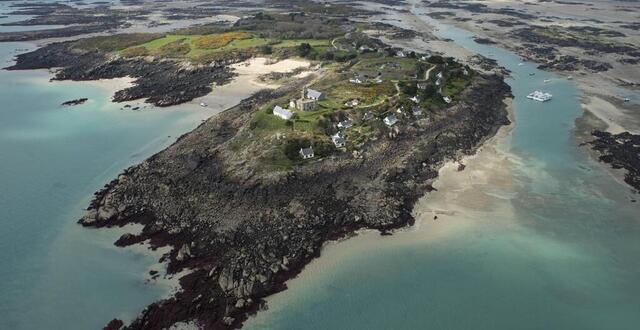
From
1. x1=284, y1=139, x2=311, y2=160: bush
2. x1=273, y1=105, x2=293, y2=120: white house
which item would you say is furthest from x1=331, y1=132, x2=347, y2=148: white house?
x1=273, y1=105, x2=293, y2=120: white house

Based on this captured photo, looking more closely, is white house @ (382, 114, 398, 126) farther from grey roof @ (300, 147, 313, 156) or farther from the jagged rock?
the jagged rock

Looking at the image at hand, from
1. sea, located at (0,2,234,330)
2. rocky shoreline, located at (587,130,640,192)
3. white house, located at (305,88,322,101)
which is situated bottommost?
sea, located at (0,2,234,330)

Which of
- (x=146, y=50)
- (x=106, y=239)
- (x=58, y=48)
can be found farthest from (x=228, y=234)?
(x=58, y=48)

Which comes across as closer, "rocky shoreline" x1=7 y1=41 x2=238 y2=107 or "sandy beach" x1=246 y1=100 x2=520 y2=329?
"sandy beach" x1=246 y1=100 x2=520 y2=329

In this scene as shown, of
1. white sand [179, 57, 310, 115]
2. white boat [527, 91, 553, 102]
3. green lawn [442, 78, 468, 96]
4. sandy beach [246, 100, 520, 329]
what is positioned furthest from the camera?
white boat [527, 91, 553, 102]

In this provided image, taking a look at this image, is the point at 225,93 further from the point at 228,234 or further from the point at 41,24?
the point at 41,24
